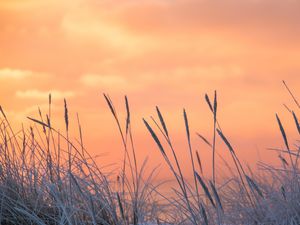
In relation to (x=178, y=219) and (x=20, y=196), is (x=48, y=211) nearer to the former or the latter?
(x=20, y=196)

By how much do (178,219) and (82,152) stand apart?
60 centimetres

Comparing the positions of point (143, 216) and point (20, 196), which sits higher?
point (20, 196)

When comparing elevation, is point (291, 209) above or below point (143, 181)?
below

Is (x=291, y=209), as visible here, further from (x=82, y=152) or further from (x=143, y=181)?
(x=82, y=152)

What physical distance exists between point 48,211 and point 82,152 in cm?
40

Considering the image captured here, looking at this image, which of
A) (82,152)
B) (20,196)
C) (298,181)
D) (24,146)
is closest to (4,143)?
(24,146)

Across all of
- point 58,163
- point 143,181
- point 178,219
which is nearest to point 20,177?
point 58,163

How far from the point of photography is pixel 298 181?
2322 mm

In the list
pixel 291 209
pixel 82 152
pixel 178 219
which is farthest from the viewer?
pixel 82 152

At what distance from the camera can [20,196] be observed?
2.72m

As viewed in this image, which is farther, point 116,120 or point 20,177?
point 20,177

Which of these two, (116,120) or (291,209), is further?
(291,209)

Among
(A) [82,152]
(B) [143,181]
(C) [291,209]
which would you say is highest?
(A) [82,152]

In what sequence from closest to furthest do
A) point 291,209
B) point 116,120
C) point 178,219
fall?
point 116,120 → point 291,209 → point 178,219
